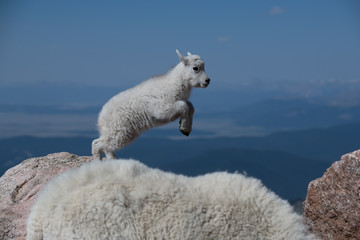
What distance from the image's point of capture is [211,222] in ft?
10.4

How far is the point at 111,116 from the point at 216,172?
423 cm

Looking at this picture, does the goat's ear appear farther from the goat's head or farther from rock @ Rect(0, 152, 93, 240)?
rock @ Rect(0, 152, 93, 240)

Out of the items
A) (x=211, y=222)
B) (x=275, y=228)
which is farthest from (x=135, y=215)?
(x=275, y=228)

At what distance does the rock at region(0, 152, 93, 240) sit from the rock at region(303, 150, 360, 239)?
387cm

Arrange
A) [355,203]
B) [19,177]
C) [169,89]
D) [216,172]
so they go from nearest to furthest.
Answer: [216,172] < [355,203] < [19,177] < [169,89]

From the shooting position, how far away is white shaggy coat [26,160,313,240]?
10.1 ft

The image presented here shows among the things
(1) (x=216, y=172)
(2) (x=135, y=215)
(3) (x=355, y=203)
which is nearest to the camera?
(2) (x=135, y=215)

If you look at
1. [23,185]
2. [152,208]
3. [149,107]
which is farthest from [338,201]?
[23,185]

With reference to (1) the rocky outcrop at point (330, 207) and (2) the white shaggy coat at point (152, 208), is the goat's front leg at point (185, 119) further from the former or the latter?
(2) the white shaggy coat at point (152, 208)

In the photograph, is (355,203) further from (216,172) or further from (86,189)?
(86,189)

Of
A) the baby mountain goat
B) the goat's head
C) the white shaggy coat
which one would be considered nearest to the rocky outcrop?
the baby mountain goat

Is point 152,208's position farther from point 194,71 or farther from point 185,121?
point 194,71

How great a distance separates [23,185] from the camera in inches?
278

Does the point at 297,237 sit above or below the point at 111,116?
below
